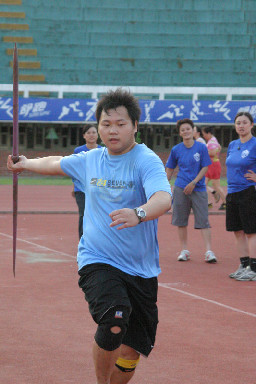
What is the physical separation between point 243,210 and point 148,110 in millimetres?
31231

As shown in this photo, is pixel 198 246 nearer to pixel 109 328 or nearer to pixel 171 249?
pixel 171 249

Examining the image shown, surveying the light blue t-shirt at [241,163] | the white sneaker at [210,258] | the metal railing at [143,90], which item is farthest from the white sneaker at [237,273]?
the metal railing at [143,90]

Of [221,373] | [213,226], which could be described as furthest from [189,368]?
[213,226]

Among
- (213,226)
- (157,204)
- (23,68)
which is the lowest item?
(213,226)

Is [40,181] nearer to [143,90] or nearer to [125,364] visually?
[143,90]

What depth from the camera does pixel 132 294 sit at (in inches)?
174

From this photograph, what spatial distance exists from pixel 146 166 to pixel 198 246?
868 centimetres

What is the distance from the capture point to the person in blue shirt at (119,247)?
4230mm

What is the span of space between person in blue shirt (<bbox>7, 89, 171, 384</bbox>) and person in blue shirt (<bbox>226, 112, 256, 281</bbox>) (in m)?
4.74

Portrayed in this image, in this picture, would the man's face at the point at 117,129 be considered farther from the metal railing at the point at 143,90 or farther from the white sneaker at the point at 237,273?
Result: the metal railing at the point at 143,90

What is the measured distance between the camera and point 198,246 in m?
12.9

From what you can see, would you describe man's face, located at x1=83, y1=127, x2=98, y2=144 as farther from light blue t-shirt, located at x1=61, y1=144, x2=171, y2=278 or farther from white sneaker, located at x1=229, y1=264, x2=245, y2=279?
light blue t-shirt, located at x1=61, y1=144, x2=171, y2=278

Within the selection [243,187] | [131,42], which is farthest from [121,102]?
[131,42]

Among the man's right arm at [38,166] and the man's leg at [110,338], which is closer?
the man's leg at [110,338]
